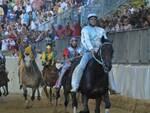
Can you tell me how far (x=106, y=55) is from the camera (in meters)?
13.7

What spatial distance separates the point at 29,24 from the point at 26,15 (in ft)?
3.15

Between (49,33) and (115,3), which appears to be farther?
(49,33)

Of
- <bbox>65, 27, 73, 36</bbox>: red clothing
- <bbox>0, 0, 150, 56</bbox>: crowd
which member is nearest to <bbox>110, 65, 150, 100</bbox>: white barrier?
<bbox>0, 0, 150, 56</bbox>: crowd

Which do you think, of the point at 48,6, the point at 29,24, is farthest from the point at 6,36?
the point at 48,6

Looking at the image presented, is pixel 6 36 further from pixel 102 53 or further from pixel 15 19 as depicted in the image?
pixel 102 53

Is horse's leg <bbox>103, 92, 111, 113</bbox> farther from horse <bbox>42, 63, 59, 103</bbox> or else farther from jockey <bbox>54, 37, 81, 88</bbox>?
horse <bbox>42, 63, 59, 103</bbox>

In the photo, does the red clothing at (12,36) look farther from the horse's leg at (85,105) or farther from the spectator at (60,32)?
the horse's leg at (85,105)

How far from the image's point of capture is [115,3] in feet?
94.1

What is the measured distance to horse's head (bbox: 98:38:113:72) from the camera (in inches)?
531

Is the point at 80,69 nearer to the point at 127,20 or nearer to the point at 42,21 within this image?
the point at 127,20

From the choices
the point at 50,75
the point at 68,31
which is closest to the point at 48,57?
the point at 50,75

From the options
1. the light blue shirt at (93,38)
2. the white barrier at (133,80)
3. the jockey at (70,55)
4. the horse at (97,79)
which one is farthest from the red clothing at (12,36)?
the horse at (97,79)

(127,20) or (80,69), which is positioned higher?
(127,20)

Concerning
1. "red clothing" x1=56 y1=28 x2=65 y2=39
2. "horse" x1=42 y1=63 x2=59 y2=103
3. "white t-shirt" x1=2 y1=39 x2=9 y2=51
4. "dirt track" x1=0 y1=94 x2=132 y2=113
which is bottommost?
"dirt track" x1=0 y1=94 x2=132 y2=113
